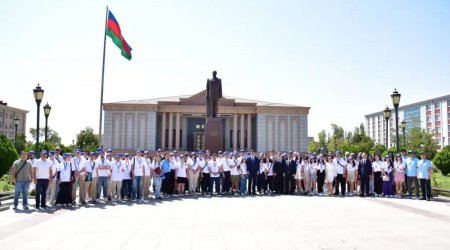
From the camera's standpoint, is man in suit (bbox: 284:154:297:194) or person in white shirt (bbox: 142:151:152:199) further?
man in suit (bbox: 284:154:297:194)

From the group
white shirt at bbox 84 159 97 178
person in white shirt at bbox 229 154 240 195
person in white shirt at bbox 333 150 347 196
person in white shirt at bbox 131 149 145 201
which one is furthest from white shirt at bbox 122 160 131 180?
person in white shirt at bbox 333 150 347 196

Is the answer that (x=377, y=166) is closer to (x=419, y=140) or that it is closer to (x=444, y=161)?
(x=444, y=161)

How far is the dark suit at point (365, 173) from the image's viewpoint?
15.9m

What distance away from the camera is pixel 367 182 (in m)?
15.9

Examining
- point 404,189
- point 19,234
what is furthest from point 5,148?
point 404,189

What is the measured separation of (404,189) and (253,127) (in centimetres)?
3527

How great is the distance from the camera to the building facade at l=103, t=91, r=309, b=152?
4816cm

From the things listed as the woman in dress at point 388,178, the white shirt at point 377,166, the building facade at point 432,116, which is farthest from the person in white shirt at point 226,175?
the building facade at point 432,116

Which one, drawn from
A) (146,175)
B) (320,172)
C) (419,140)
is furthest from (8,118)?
(320,172)

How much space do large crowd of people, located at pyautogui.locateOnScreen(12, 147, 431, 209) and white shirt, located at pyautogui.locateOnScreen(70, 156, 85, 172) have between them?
3cm

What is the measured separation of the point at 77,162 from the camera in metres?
12.7

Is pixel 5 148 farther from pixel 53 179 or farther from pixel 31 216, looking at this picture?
pixel 31 216

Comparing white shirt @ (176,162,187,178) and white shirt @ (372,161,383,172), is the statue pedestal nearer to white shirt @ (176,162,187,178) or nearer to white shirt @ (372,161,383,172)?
white shirt @ (176,162,187,178)

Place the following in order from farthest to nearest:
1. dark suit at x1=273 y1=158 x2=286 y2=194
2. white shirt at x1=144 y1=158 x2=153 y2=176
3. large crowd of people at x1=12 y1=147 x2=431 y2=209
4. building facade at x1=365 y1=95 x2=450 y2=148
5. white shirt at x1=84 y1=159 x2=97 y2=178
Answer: building facade at x1=365 y1=95 x2=450 y2=148 → dark suit at x1=273 y1=158 x2=286 y2=194 → white shirt at x1=144 y1=158 x2=153 y2=176 → white shirt at x1=84 y1=159 x2=97 y2=178 → large crowd of people at x1=12 y1=147 x2=431 y2=209
